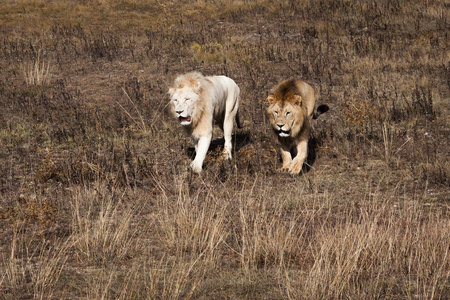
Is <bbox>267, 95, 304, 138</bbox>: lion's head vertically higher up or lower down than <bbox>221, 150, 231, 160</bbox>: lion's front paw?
higher up

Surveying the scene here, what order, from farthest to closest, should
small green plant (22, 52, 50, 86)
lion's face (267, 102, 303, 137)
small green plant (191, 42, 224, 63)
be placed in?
1. small green plant (191, 42, 224, 63)
2. small green plant (22, 52, 50, 86)
3. lion's face (267, 102, 303, 137)

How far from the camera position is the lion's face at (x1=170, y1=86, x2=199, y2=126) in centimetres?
819

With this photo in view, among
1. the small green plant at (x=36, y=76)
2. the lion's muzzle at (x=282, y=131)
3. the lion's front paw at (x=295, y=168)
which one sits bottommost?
the lion's front paw at (x=295, y=168)

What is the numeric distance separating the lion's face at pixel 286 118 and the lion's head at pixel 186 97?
1.06 meters

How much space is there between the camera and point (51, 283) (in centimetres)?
474

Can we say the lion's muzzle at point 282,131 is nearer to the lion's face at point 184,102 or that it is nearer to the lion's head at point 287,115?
the lion's head at point 287,115

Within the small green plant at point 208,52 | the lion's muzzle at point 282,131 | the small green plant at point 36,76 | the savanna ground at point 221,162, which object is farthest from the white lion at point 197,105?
the small green plant at point 208,52

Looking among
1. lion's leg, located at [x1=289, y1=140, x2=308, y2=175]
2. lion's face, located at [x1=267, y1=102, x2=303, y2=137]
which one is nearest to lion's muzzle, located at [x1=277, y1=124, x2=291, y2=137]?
lion's face, located at [x1=267, y1=102, x2=303, y2=137]

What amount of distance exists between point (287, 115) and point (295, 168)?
0.77 m

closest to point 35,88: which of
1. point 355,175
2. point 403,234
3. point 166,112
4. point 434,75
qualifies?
point 166,112

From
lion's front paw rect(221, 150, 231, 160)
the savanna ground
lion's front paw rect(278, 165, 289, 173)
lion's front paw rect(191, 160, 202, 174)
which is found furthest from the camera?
lion's front paw rect(221, 150, 231, 160)

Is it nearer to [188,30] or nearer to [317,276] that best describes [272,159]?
[317,276]

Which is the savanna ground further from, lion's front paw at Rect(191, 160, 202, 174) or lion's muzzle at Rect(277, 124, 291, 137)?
lion's muzzle at Rect(277, 124, 291, 137)

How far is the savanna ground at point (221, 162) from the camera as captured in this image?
4.93 metres
